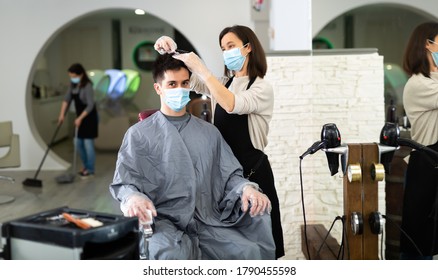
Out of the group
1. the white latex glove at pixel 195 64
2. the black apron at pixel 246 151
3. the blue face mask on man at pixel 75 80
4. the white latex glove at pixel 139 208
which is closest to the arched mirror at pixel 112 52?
the blue face mask on man at pixel 75 80

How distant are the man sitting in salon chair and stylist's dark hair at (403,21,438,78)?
2.27ft

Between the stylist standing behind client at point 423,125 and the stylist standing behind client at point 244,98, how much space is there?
523 millimetres

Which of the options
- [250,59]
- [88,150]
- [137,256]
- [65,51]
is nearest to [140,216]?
[137,256]

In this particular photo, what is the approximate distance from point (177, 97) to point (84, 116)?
1089 mm

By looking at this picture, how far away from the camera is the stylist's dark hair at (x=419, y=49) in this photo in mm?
2229

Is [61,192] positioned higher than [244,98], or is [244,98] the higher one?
[244,98]

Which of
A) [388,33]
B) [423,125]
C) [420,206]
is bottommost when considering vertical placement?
[420,206]

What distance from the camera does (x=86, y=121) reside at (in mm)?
3229

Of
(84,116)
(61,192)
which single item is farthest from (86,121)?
(61,192)

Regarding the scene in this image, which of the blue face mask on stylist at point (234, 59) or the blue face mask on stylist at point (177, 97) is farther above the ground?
the blue face mask on stylist at point (234, 59)

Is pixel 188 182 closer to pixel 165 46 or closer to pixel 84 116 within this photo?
pixel 165 46

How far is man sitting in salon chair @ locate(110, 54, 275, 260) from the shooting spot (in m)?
2.21

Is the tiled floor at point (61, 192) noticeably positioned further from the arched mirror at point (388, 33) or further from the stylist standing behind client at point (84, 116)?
the arched mirror at point (388, 33)

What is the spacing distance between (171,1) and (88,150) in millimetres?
865
